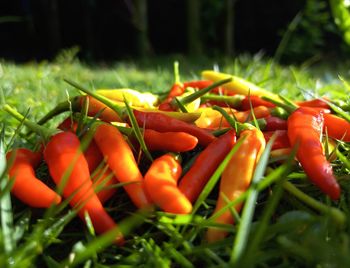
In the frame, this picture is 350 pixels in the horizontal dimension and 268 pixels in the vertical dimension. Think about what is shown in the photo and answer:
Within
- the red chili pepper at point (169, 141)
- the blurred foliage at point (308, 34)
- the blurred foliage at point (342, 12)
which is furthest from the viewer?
the blurred foliage at point (308, 34)

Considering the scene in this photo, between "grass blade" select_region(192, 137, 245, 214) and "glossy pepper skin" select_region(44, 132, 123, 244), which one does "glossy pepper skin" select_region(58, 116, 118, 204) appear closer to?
"glossy pepper skin" select_region(44, 132, 123, 244)

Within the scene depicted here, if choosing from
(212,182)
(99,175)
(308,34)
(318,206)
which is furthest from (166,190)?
(308,34)

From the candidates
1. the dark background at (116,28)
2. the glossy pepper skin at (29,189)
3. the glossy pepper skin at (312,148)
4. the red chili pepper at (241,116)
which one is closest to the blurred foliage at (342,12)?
the red chili pepper at (241,116)

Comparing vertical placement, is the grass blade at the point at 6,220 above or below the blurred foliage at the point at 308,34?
above

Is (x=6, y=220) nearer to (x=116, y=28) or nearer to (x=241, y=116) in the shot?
(x=241, y=116)

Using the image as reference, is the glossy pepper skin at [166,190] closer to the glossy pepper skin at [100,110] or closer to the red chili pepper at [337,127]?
the glossy pepper skin at [100,110]

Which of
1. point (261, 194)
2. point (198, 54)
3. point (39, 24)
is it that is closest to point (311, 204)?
point (261, 194)
